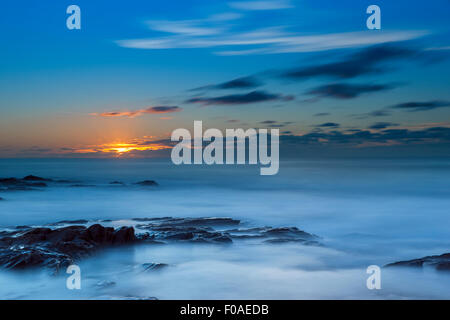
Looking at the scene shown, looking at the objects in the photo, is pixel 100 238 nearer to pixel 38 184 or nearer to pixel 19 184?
pixel 19 184

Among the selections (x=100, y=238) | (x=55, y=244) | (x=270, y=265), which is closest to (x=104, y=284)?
(x=55, y=244)

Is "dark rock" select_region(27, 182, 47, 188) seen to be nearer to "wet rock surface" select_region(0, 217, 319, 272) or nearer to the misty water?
the misty water

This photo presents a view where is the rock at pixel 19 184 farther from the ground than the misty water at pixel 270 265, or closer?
farther from the ground

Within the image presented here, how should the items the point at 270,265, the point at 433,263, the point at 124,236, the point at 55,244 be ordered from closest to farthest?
the point at 433,263
the point at 55,244
the point at 270,265
the point at 124,236

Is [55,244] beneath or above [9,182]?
beneath

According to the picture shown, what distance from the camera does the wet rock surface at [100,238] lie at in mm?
4852

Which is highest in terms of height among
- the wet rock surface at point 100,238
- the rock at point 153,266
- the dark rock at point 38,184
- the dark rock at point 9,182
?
the dark rock at point 9,182

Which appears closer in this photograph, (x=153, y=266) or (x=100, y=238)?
(x=153, y=266)

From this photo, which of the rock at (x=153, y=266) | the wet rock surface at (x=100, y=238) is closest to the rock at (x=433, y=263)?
the wet rock surface at (x=100, y=238)

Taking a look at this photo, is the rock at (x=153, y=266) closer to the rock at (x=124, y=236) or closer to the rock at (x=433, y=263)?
the rock at (x=124, y=236)

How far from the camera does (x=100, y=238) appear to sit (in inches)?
228

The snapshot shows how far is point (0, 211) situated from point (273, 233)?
8.17m
